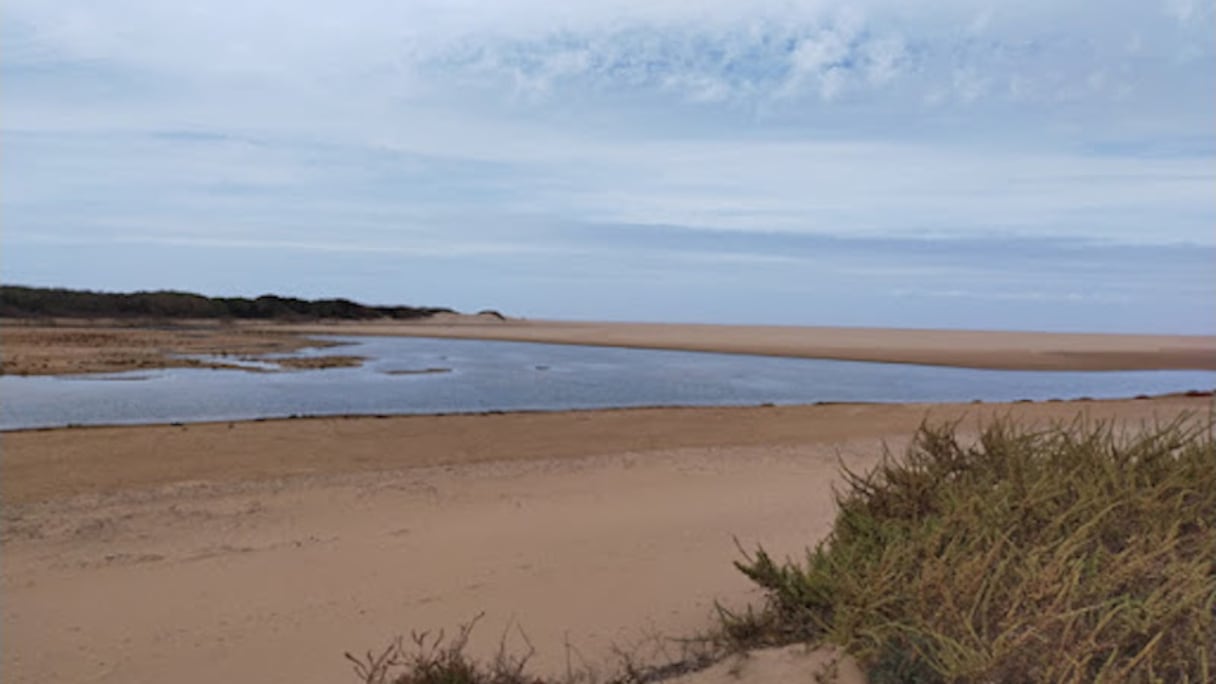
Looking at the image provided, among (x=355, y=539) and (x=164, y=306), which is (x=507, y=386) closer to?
(x=355, y=539)

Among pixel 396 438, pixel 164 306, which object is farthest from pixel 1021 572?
pixel 164 306

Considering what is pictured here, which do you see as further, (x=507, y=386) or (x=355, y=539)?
(x=507, y=386)

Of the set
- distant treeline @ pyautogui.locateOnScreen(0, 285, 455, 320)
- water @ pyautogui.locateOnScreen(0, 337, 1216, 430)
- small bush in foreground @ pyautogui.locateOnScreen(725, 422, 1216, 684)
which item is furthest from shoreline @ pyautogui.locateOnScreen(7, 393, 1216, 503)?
distant treeline @ pyautogui.locateOnScreen(0, 285, 455, 320)

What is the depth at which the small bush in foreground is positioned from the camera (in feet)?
9.50

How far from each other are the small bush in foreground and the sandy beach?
620 millimetres

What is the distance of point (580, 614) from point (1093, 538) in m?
2.79

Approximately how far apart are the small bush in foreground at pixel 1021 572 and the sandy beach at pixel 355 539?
62 centimetres

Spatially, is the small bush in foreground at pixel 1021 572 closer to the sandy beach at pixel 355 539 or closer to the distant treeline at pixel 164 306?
the sandy beach at pixel 355 539

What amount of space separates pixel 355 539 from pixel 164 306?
55566 millimetres

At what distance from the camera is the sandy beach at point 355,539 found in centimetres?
487

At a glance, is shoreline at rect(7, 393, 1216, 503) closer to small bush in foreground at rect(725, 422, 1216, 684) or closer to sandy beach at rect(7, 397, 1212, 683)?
sandy beach at rect(7, 397, 1212, 683)

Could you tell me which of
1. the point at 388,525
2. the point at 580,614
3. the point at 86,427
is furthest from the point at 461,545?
the point at 86,427

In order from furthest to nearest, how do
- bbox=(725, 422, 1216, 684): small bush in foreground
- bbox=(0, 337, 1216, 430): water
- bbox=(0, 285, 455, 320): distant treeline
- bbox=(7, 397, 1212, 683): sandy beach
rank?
1. bbox=(0, 285, 455, 320): distant treeline
2. bbox=(0, 337, 1216, 430): water
3. bbox=(7, 397, 1212, 683): sandy beach
4. bbox=(725, 422, 1216, 684): small bush in foreground

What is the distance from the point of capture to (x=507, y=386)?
20.7m
